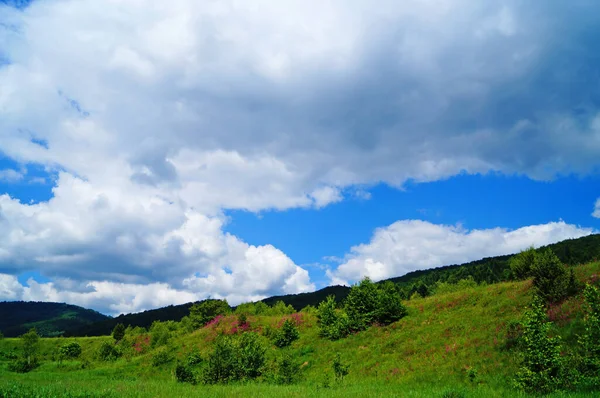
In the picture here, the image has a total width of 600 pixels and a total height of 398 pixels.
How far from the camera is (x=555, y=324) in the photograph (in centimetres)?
2300

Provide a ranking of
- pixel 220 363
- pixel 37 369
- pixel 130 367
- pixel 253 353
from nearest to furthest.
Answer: pixel 220 363 < pixel 253 353 < pixel 130 367 < pixel 37 369

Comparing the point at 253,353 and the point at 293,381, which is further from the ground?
the point at 253,353

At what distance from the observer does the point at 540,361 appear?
562 inches

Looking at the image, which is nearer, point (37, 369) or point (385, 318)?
point (385, 318)

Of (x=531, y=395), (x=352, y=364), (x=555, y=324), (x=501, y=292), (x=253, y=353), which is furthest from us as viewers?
(x=501, y=292)

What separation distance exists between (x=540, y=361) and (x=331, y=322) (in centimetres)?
3120

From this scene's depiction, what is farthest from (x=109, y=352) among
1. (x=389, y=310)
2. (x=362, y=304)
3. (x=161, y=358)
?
(x=389, y=310)

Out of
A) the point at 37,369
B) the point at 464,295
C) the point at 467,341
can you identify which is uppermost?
the point at 464,295

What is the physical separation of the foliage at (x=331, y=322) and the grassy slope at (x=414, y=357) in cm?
133

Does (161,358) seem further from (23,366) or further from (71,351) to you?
(71,351)

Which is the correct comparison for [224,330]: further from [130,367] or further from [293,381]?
[293,381]

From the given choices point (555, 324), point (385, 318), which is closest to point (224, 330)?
point (385, 318)

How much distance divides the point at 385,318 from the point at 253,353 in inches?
741

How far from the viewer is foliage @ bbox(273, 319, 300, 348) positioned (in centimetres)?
4315
